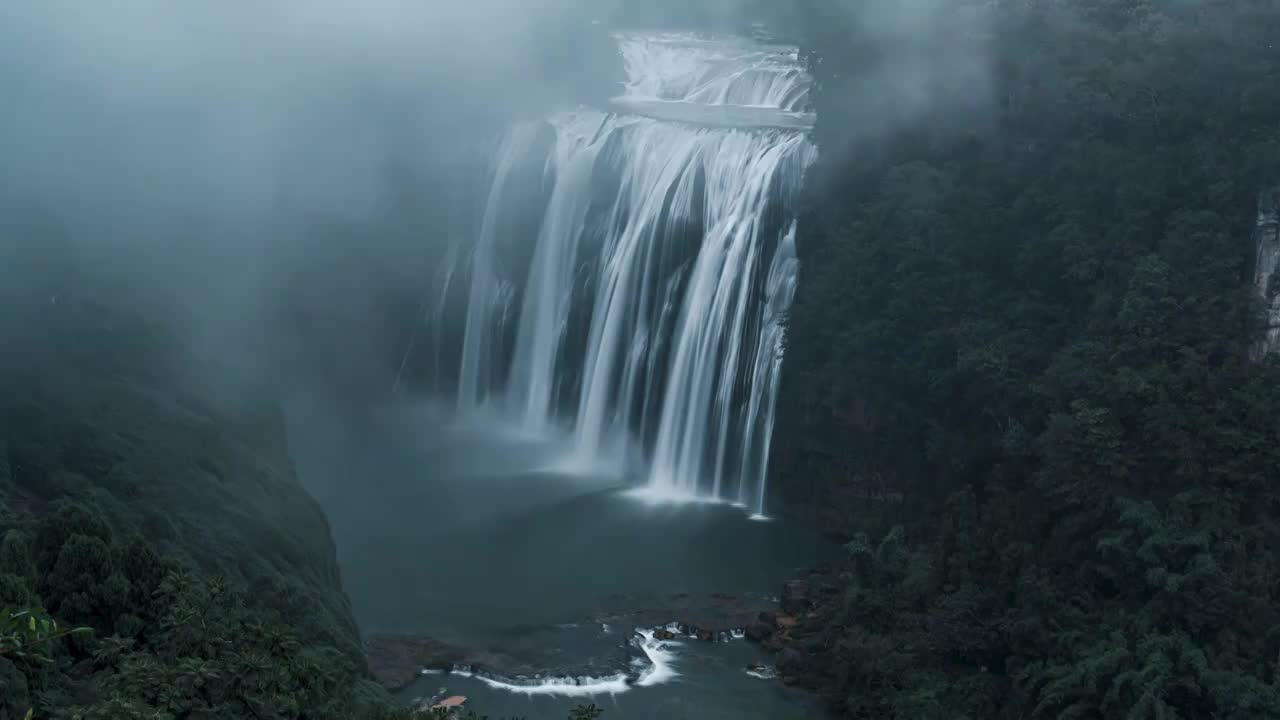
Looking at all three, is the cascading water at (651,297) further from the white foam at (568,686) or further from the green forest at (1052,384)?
the white foam at (568,686)

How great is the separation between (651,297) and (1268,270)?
13.8 metres

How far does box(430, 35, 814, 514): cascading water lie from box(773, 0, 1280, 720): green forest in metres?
1.07

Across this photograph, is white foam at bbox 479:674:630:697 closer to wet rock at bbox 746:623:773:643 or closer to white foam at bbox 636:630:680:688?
white foam at bbox 636:630:680:688

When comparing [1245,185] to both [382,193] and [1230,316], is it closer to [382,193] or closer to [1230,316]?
[1230,316]

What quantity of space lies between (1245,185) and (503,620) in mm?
14602

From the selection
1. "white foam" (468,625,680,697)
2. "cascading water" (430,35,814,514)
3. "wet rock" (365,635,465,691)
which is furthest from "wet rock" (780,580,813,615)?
"wet rock" (365,635,465,691)

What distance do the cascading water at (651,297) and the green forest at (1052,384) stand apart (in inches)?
42.3

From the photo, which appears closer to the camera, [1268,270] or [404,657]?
[404,657]

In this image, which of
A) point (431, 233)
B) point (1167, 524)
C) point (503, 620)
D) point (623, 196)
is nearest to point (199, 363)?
point (503, 620)

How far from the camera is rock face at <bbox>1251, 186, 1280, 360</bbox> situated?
2445 centimetres

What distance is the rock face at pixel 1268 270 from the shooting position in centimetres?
2445

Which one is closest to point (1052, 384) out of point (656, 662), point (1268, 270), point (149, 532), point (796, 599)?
point (1268, 270)

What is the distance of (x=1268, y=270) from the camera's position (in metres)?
25.1

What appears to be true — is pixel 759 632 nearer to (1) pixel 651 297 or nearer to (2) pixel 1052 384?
(2) pixel 1052 384
